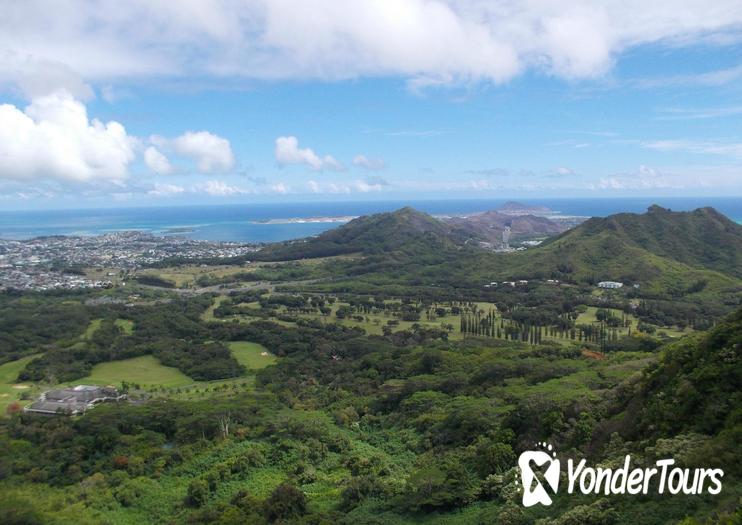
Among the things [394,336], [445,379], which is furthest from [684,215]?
[445,379]

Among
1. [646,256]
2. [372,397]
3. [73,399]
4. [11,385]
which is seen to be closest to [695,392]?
[372,397]

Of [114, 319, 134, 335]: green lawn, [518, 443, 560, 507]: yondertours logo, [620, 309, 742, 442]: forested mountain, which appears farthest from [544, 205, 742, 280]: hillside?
[518, 443, 560, 507]: yondertours logo

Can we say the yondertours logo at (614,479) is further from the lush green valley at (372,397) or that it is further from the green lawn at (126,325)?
the green lawn at (126,325)

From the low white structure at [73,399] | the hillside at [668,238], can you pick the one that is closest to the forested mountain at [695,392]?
the low white structure at [73,399]

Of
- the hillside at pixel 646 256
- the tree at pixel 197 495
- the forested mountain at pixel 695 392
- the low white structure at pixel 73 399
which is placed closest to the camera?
the forested mountain at pixel 695 392

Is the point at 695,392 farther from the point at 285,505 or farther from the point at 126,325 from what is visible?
the point at 126,325

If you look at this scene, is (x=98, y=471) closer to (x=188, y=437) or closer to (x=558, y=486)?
(x=188, y=437)

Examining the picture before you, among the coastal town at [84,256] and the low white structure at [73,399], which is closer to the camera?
the low white structure at [73,399]
